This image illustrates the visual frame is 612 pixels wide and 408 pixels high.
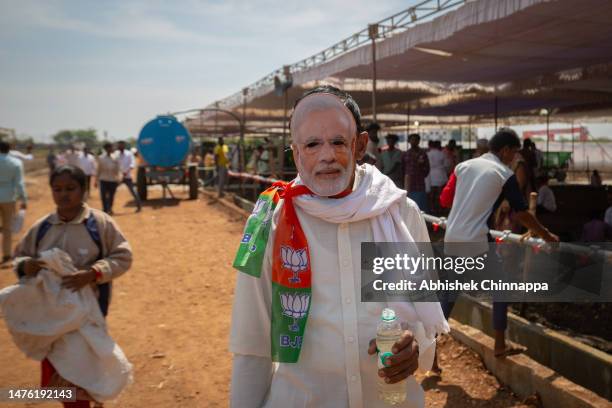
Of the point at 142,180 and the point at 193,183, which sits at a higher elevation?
the point at 142,180

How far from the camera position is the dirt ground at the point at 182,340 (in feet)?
11.9

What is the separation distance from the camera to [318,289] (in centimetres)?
153

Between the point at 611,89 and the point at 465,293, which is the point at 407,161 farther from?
the point at 611,89

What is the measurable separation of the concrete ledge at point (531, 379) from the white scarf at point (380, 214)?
2.00m

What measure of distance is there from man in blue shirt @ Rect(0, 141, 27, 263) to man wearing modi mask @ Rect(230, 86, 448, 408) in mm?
7082

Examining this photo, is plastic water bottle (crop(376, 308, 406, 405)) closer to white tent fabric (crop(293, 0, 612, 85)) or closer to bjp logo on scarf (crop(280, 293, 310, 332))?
bjp logo on scarf (crop(280, 293, 310, 332))

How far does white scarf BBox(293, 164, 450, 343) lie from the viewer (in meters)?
1.52

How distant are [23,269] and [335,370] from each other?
2.12m

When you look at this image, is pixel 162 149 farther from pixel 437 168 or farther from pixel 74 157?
pixel 437 168

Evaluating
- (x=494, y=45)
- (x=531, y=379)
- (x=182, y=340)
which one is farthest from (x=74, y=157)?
(x=531, y=379)

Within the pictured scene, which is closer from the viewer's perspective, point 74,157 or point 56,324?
point 56,324

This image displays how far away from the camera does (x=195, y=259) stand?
796 cm

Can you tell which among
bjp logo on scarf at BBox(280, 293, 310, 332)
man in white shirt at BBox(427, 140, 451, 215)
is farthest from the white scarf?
man in white shirt at BBox(427, 140, 451, 215)

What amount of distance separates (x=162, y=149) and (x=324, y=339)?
14.7 meters
